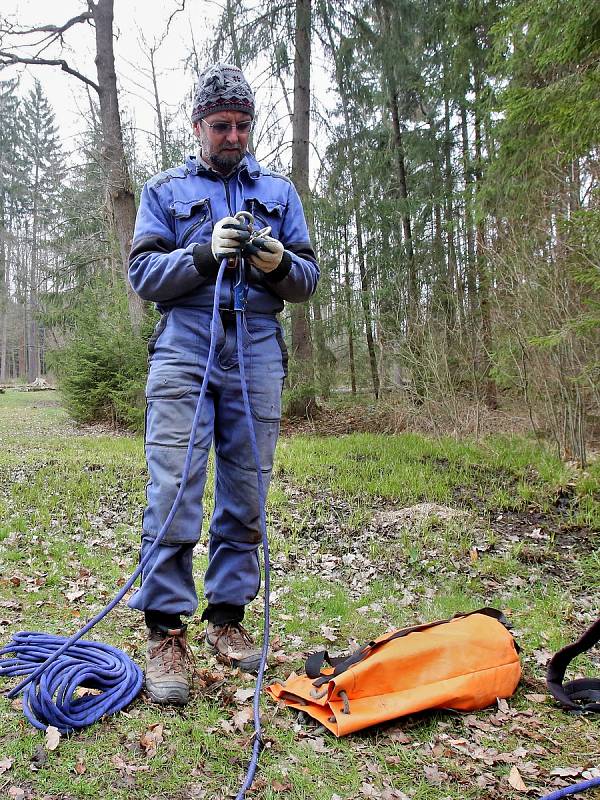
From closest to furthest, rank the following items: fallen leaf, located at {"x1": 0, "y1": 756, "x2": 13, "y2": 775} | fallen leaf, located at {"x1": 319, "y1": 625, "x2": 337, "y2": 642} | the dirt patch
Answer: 1. fallen leaf, located at {"x1": 0, "y1": 756, "x2": 13, "y2": 775}
2. fallen leaf, located at {"x1": 319, "y1": 625, "x2": 337, "y2": 642}
3. the dirt patch

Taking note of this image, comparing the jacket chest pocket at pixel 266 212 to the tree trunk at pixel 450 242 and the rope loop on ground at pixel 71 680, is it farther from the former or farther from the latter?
the tree trunk at pixel 450 242

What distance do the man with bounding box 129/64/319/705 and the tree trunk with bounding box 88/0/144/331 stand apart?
816 cm

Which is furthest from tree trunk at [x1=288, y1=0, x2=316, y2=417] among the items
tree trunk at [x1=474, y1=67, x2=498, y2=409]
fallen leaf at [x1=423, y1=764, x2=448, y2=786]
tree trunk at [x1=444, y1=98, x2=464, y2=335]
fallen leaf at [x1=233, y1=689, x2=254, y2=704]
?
fallen leaf at [x1=423, y1=764, x2=448, y2=786]

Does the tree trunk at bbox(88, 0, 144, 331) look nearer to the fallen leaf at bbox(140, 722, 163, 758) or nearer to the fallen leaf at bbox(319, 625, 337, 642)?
the fallen leaf at bbox(319, 625, 337, 642)

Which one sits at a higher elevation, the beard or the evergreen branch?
the evergreen branch

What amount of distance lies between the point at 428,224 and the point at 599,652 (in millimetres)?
11567

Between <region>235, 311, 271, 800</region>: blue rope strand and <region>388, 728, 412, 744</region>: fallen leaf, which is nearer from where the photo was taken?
<region>388, 728, 412, 744</region>: fallen leaf

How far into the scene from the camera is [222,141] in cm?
251

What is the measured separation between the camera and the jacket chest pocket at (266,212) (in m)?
2.62

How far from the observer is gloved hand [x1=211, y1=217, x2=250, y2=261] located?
2.29 meters

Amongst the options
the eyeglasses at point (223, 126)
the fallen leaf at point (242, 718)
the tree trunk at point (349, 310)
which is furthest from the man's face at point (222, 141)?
the tree trunk at point (349, 310)

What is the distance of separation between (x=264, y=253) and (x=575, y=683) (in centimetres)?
208

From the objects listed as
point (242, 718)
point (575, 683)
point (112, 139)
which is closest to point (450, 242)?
point (112, 139)

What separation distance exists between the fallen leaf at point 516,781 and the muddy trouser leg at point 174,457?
123 cm
